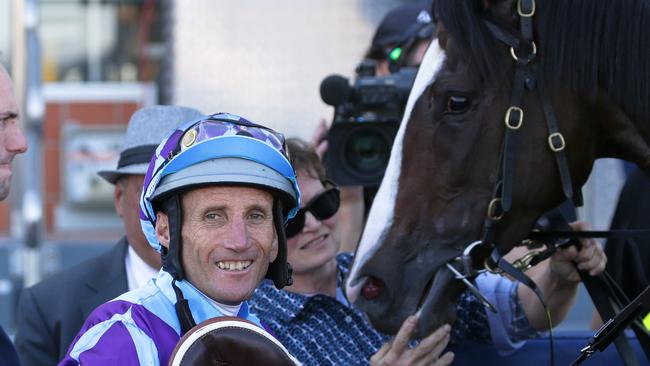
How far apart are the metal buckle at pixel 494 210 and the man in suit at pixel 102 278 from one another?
1085 millimetres

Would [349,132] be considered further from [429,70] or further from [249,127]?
[249,127]

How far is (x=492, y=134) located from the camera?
289 centimetres

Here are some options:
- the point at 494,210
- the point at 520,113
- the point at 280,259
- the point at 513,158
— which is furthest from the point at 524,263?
the point at 280,259

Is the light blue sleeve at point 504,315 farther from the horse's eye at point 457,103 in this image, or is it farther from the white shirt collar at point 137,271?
the white shirt collar at point 137,271

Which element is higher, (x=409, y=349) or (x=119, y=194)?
(x=119, y=194)

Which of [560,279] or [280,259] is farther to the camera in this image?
[560,279]

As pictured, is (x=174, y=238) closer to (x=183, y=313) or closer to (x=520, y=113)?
(x=183, y=313)

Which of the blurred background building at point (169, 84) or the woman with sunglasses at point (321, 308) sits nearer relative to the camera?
the woman with sunglasses at point (321, 308)

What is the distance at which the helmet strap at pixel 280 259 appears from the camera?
2164 millimetres

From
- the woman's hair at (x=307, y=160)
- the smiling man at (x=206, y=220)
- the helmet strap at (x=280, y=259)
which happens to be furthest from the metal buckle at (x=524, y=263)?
the smiling man at (x=206, y=220)

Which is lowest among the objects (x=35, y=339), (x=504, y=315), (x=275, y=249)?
(x=35, y=339)

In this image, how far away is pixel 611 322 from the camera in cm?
282

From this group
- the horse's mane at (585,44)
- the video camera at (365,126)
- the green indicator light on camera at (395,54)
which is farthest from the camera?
the green indicator light on camera at (395,54)

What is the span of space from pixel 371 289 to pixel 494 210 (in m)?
0.41
